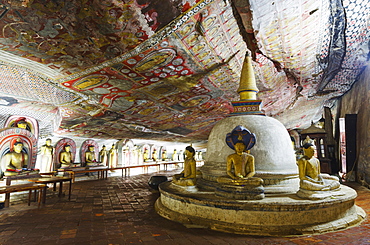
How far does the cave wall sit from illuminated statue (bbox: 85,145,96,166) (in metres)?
13.0

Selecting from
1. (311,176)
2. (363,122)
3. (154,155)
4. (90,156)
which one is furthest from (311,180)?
(154,155)

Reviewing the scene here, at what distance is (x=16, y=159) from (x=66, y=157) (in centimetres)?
422

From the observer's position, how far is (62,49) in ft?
16.9

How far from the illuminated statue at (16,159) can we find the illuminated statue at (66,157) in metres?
3.68

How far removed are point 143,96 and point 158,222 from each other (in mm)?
5361

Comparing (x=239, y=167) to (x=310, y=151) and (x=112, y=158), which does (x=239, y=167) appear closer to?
(x=310, y=151)

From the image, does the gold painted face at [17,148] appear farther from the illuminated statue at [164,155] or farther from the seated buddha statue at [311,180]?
the illuminated statue at [164,155]

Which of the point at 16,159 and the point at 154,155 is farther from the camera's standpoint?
the point at 154,155

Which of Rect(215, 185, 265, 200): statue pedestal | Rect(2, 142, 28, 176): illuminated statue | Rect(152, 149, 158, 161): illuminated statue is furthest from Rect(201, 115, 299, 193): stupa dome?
Rect(152, 149, 158, 161): illuminated statue

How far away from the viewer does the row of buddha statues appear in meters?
4.08

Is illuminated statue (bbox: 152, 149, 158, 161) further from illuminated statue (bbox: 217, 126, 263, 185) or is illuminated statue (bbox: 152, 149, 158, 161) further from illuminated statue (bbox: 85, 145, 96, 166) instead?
illuminated statue (bbox: 217, 126, 263, 185)

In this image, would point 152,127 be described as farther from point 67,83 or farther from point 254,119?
point 254,119

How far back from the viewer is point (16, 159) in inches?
290

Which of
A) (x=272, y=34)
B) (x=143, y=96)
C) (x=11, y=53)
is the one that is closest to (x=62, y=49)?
(x=11, y=53)
